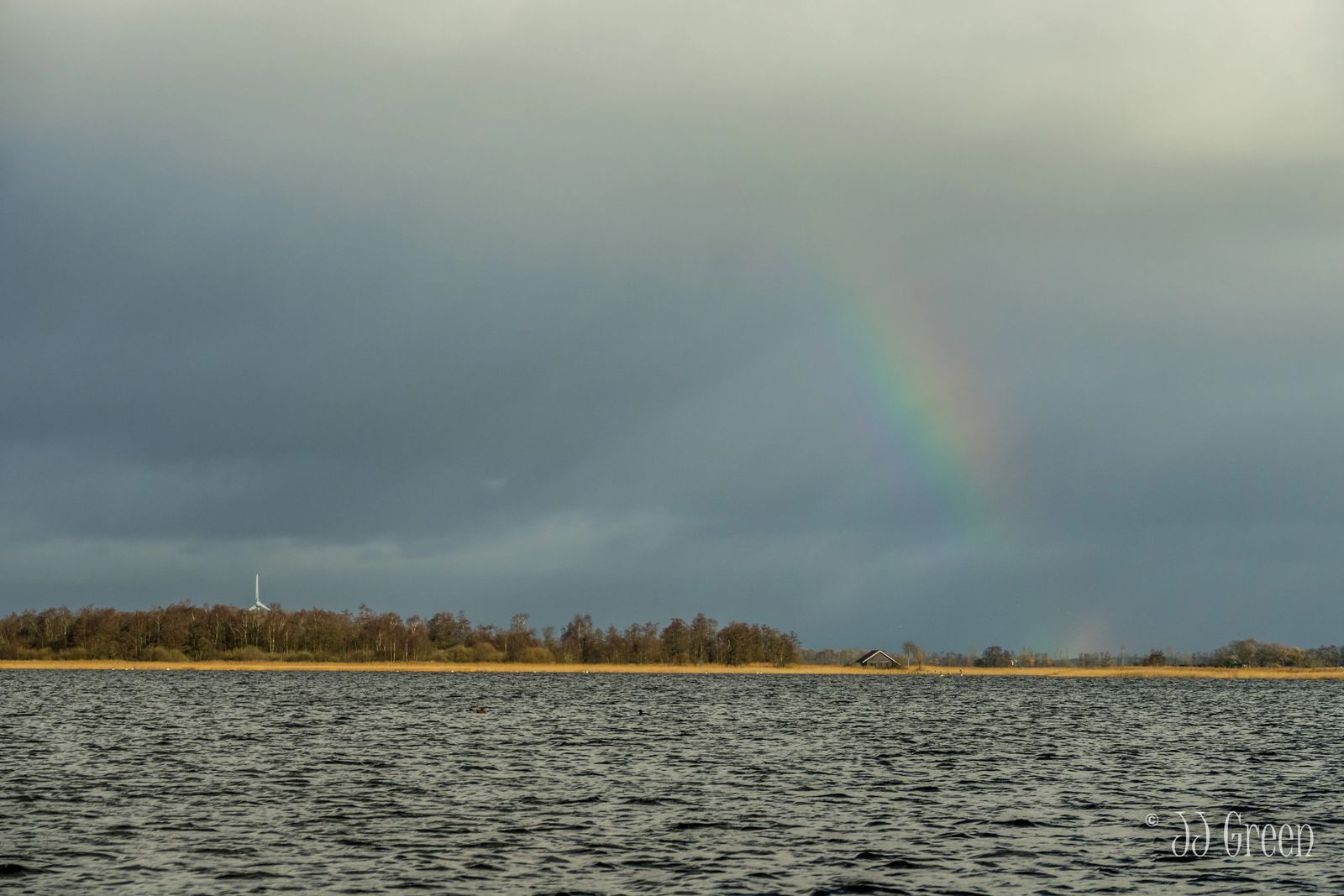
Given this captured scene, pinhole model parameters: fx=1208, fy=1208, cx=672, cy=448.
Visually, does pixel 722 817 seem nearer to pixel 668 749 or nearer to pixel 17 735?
pixel 668 749

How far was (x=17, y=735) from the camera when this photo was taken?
2931 inches

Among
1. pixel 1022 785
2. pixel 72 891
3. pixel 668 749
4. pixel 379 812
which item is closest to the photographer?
pixel 72 891

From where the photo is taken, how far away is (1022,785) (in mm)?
53625

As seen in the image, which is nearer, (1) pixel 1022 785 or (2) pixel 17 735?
(1) pixel 1022 785

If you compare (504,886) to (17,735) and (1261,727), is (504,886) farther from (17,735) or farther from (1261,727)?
(1261,727)

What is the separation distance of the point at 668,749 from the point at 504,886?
40934 mm

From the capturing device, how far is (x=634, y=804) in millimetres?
45781

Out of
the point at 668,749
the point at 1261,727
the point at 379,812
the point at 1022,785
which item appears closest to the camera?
the point at 379,812

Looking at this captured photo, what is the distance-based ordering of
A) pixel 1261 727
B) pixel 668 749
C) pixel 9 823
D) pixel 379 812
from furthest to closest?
1. pixel 1261 727
2. pixel 668 749
3. pixel 379 812
4. pixel 9 823

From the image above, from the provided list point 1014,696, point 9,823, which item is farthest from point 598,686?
point 9,823

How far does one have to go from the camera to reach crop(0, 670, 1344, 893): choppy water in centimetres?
3241

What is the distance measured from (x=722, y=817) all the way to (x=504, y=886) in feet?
45.4

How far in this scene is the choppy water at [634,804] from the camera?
32406 mm

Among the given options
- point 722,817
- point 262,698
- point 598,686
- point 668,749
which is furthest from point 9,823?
point 598,686
